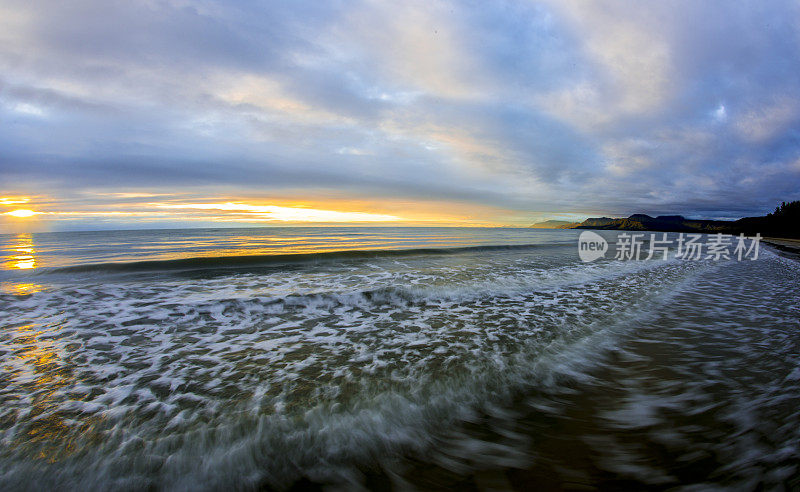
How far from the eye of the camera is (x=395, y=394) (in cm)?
380

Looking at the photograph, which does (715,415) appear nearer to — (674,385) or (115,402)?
(674,385)

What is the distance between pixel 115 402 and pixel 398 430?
11.1 ft

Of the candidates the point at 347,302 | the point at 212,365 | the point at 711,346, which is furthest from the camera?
the point at 347,302

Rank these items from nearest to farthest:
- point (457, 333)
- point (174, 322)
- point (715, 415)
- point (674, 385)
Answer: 1. point (715, 415)
2. point (674, 385)
3. point (457, 333)
4. point (174, 322)

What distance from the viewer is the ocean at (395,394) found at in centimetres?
257

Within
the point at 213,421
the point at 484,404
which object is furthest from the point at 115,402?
the point at 484,404

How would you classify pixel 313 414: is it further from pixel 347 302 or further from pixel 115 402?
pixel 347 302

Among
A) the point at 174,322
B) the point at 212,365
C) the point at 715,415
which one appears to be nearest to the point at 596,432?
the point at 715,415

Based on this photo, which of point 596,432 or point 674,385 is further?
point 674,385

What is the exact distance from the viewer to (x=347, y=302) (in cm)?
854

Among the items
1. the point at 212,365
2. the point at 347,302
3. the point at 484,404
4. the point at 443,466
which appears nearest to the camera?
the point at 443,466

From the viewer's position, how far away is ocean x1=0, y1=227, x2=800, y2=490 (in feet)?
8.45

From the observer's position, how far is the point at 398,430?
312 cm

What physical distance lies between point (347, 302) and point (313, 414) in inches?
205
